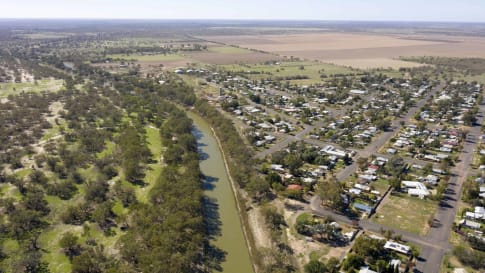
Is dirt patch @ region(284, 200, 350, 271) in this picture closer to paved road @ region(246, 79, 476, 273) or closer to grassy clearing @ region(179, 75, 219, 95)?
paved road @ region(246, 79, 476, 273)

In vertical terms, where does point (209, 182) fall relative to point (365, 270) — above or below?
below

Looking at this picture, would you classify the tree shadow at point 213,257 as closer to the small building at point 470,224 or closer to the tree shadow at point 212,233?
the tree shadow at point 212,233

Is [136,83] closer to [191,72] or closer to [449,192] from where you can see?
[191,72]

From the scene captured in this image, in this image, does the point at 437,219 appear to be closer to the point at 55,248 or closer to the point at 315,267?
the point at 315,267

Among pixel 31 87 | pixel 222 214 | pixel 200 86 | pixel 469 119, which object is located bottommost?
pixel 222 214

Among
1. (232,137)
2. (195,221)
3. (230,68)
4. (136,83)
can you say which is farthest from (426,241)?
(230,68)

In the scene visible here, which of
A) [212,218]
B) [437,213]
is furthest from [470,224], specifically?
[212,218]

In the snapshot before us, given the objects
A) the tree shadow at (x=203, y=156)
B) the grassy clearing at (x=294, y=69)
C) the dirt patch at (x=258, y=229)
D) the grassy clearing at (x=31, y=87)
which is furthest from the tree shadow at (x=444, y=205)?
the grassy clearing at (x=31, y=87)
